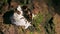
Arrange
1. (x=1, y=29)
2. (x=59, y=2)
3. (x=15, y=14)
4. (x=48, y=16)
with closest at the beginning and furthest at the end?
(x=1, y=29) → (x=15, y=14) → (x=48, y=16) → (x=59, y=2)

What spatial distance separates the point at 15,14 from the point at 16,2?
1.06 feet

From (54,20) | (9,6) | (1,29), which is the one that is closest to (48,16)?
(54,20)

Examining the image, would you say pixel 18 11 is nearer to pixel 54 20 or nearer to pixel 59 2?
pixel 54 20

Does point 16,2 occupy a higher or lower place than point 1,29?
higher

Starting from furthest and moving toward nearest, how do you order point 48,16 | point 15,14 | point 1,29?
point 48,16
point 15,14
point 1,29

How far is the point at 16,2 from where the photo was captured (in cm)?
352

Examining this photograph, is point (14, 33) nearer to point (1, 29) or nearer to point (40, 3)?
point (1, 29)

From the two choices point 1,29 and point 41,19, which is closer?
point 1,29

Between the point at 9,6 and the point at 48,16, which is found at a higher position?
the point at 9,6

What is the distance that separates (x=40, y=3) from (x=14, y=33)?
1071 millimetres

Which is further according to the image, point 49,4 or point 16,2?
point 49,4

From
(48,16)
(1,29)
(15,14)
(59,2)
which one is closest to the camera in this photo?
(1,29)

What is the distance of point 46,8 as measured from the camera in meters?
3.74

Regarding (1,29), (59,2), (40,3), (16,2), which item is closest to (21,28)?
(1,29)
